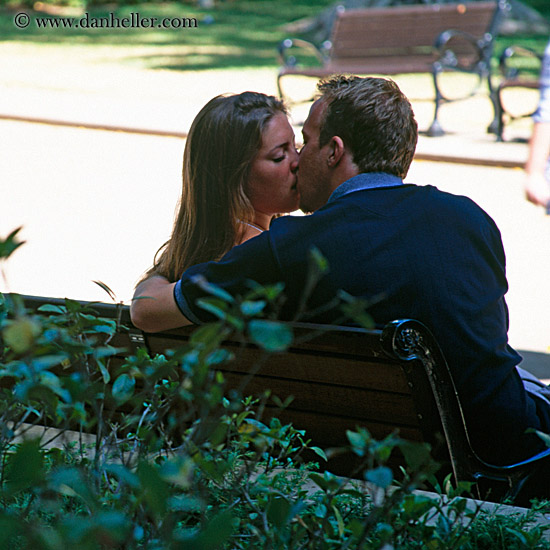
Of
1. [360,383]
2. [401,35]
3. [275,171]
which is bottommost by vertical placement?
[401,35]

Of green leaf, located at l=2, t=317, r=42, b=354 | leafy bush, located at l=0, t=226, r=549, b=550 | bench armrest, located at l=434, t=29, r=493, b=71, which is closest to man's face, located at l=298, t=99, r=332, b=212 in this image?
leafy bush, located at l=0, t=226, r=549, b=550

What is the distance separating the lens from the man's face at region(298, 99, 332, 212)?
2602 mm

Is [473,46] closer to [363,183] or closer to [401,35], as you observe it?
[401,35]

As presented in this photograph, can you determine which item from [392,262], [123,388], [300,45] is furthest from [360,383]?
[300,45]

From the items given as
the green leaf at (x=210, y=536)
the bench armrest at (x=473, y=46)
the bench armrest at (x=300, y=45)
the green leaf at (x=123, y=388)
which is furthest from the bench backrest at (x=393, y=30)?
the green leaf at (x=210, y=536)

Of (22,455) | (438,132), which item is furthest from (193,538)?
(438,132)

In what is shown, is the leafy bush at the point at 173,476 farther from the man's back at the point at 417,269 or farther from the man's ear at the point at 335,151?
the man's ear at the point at 335,151

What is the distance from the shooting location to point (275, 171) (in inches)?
116

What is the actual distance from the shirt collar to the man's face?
0.18m

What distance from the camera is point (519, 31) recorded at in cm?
2252

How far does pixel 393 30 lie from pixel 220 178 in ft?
30.4

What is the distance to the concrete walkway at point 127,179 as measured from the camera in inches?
236

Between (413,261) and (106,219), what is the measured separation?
555cm

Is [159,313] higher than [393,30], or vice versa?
[159,313]
